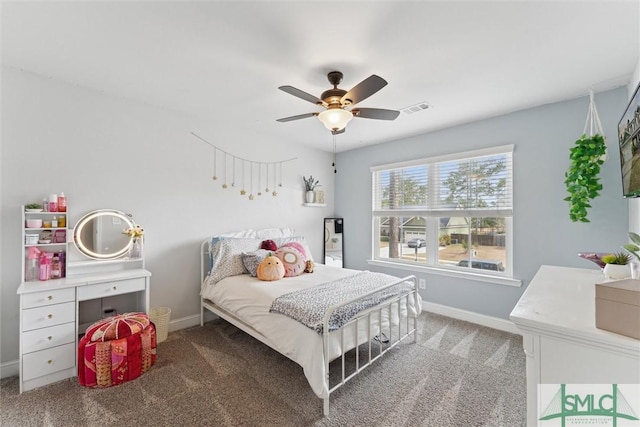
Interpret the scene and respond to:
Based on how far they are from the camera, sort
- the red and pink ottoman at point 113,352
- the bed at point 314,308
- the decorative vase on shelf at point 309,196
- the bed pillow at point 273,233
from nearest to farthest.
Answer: the bed at point 314,308 → the red and pink ottoman at point 113,352 → the bed pillow at point 273,233 → the decorative vase on shelf at point 309,196

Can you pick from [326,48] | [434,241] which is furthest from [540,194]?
[326,48]

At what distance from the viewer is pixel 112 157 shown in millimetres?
2770

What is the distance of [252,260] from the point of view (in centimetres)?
303

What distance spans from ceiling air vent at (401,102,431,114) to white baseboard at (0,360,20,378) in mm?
4341

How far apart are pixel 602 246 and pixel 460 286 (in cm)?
142

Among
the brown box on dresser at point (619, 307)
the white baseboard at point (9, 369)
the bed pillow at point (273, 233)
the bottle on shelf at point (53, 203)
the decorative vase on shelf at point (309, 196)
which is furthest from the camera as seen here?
the decorative vase on shelf at point (309, 196)

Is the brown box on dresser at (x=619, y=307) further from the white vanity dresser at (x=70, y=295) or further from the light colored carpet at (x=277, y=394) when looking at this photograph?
the white vanity dresser at (x=70, y=295)

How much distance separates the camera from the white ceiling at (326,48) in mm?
1604

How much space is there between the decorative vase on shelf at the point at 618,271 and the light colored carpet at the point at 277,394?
1107mm

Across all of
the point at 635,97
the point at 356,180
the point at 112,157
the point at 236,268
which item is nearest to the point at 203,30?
the point at 112,157

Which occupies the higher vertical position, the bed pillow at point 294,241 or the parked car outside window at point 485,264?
the bed pillow at point 294,241

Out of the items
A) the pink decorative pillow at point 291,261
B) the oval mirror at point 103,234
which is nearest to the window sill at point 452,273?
the pink decorative pillow at point 291,261

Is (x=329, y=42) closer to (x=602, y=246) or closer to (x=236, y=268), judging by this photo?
(x=236, y=268)

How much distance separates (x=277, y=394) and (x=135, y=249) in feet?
6.78
